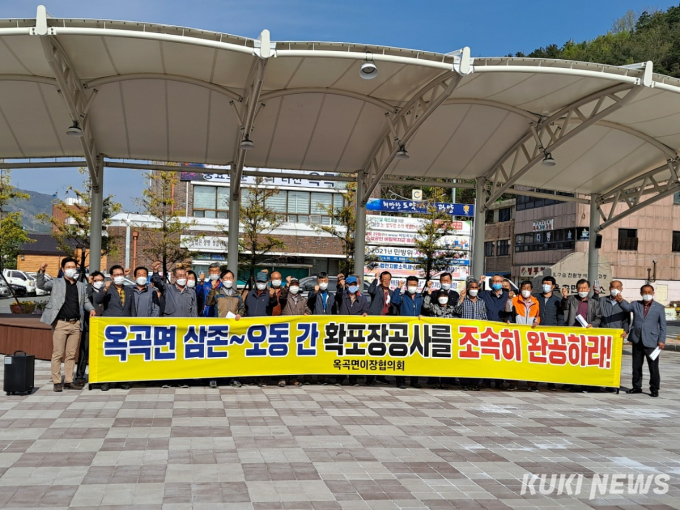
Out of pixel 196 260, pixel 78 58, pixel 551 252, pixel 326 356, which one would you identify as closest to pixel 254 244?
pixel 196 260

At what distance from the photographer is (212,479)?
19.2 ft

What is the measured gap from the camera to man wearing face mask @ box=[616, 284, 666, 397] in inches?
458

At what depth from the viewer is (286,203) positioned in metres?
41.9

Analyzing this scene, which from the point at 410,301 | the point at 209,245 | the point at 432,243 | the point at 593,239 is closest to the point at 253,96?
the point at 410,301

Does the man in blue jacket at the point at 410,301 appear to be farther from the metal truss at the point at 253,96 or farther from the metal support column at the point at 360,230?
the metal support column at the point at 360,230

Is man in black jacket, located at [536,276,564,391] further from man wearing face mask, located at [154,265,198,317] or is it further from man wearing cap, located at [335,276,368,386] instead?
man wearing face mask, located at [154,265,198,317]

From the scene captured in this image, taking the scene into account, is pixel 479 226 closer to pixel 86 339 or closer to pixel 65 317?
pixel 86 339

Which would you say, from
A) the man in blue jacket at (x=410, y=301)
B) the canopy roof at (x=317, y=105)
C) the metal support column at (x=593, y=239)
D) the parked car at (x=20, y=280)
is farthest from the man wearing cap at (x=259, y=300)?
the parked car at (x=20, y=280)

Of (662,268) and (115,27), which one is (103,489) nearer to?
(115,27)

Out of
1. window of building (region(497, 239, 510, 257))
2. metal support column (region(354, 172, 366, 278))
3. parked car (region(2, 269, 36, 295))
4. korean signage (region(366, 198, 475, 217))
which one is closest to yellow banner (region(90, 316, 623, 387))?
metal support column (region(354, 172, 366, 278))

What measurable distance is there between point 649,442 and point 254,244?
74.6ft

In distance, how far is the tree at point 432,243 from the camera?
31.5 meters

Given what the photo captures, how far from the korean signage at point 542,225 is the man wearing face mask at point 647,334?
38.5 metres

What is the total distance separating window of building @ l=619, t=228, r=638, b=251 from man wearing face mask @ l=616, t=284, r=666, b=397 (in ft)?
116
